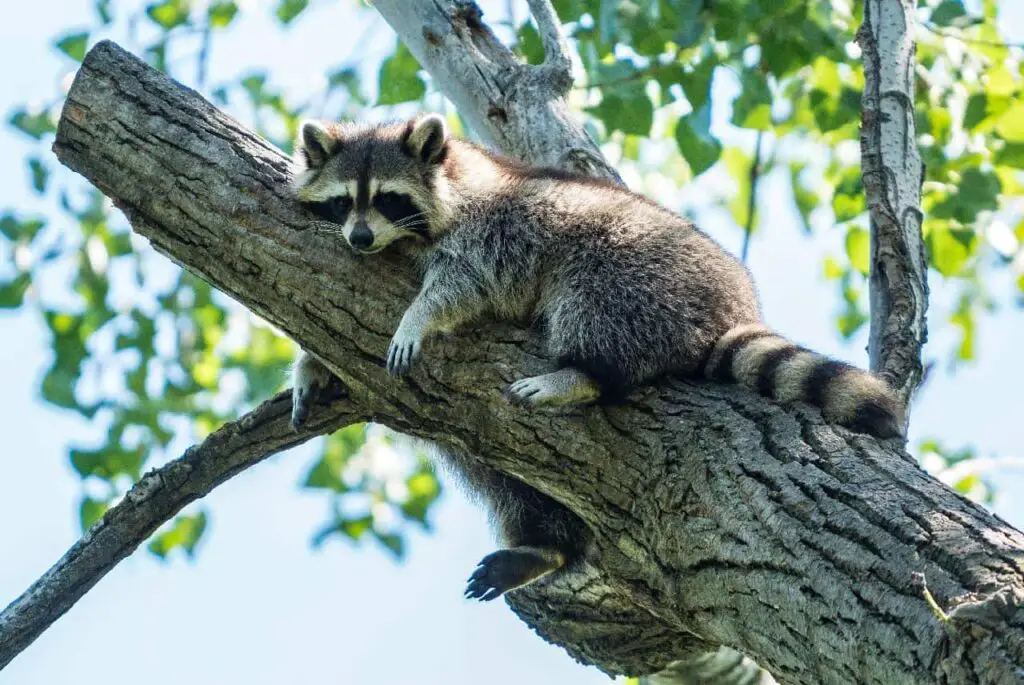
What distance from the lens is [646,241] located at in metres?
3.87

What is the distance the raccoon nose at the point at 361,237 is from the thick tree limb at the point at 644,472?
0.06m

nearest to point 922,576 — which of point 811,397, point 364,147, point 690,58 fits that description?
point 811,397

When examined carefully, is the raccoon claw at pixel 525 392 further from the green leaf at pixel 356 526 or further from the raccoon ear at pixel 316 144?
the green leaf at pixel 356 526

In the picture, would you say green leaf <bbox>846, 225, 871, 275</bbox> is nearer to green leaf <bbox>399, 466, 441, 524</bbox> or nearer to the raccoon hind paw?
the raccoon hind paw

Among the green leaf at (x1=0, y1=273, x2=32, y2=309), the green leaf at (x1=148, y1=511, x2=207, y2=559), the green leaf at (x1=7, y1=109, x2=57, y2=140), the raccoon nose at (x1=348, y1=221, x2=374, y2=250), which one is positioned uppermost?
the green leaf at (x1=7, y1=109, x2=57, y2=140)

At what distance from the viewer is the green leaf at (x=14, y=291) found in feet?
20.3

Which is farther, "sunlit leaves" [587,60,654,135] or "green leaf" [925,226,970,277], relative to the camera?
"green leaf" [925,226,970,277]

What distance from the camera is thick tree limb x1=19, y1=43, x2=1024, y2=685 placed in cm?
223

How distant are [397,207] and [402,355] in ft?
3.66

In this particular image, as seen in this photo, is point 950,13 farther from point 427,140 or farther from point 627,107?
point 427,140

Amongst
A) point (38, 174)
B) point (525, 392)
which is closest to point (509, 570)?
point (525, 392)

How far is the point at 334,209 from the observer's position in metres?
3.98

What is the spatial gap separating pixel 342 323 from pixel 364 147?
126 cm

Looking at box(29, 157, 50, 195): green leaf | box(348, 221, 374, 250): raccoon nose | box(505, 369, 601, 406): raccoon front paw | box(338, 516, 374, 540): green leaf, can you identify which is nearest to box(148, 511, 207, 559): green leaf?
box(338, 516, 374, 540): green leaf
